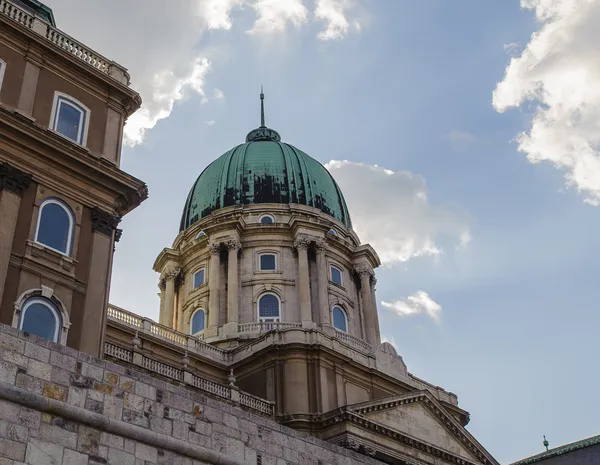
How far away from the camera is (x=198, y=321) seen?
191 feet

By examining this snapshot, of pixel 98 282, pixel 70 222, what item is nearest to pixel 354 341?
pixel 98 282

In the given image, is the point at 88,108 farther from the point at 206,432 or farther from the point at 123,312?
the point at 206,432

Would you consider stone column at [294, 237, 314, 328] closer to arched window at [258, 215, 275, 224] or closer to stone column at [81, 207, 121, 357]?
arched window at [258, 215, 275, 224]

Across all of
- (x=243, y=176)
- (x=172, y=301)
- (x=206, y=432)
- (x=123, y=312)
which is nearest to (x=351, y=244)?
(x=243, y=176)

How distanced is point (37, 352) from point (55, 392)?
2.18 feet

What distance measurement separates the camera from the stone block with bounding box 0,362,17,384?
11.8 metres

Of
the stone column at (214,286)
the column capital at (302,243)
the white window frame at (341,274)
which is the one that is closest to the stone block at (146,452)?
the stone column at (214,286)

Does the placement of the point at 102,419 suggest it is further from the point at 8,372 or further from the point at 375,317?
the point at 375,317

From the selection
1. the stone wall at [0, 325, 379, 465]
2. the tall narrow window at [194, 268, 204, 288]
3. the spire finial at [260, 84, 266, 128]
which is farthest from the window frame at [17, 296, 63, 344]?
the spire finial at [260, 84, 266, 128]

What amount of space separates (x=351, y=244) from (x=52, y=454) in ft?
169

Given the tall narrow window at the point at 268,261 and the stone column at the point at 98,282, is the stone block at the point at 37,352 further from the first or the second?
the tall narrow window at the point at 268,261

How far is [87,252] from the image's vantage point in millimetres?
28297

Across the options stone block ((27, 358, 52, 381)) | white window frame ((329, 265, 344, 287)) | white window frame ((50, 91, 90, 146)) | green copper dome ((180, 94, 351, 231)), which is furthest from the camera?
green copper dome ((180, 94, 351, 231))

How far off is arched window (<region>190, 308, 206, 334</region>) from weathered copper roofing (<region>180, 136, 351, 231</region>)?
839 centimetres
